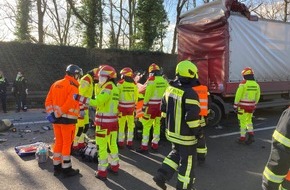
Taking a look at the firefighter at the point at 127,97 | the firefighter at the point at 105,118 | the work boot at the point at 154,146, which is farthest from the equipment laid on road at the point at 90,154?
the work boot at the point at 154,146

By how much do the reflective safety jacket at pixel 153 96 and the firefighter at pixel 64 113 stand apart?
2069 millimetres

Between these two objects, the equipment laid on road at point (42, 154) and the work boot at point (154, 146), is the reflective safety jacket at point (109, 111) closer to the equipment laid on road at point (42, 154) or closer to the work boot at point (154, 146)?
the equipment laid on road at point (42, 154)

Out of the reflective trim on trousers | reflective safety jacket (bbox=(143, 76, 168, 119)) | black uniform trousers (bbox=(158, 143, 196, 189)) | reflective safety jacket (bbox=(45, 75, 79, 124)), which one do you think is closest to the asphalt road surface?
the reflective trim on trousers

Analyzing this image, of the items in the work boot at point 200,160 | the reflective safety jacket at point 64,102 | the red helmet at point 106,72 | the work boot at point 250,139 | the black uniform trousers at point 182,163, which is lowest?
the work boot at point 200,160

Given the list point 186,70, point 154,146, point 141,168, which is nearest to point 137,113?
point 154,146

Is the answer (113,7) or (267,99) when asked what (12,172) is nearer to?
(267,99)

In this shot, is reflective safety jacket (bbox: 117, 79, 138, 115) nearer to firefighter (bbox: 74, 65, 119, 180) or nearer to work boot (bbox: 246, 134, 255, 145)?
firefighter (bbox: 74, 65, 119, 180)

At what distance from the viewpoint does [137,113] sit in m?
7.78

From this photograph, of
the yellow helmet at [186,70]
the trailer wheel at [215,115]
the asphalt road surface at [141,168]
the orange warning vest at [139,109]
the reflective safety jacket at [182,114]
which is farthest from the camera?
the trailer wheel at [215,115]

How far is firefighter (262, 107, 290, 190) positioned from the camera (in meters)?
2.60

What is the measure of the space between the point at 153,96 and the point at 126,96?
2.05 feet

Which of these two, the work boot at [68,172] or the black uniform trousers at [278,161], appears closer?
the black uniform trousers at [278,161]

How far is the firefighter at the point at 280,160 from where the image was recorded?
2.60m

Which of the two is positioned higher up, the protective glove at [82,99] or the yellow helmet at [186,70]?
the yellow helmet at [186,70]
